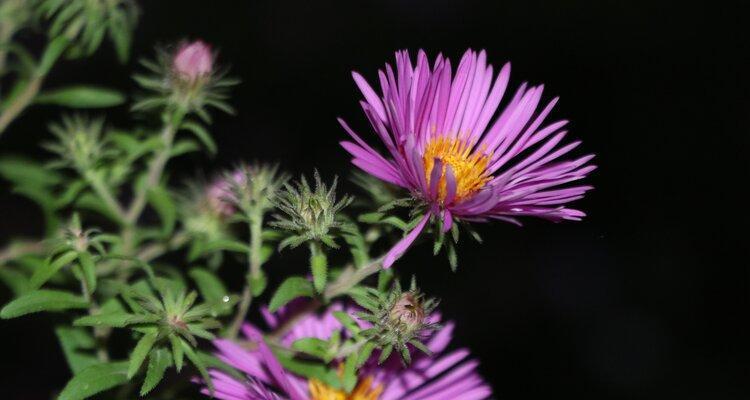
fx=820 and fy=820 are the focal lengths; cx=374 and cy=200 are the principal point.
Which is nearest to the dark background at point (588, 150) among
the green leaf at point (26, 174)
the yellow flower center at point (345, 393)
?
the green leaf at point (26, 174)

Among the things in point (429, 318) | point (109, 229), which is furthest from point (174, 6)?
point (429, 318)

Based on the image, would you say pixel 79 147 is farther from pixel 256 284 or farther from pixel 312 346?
pixel 312 346

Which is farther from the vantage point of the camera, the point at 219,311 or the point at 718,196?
the point at 718,196

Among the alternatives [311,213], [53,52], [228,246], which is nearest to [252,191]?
[228,246]

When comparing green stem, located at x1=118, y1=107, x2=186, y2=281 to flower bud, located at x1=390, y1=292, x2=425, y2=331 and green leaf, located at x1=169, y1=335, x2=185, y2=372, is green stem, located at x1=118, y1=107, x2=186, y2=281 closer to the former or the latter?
green leaf, located at x1=169, y1=335, x2=185, y2=372

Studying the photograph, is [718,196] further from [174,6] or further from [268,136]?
[174,6]
